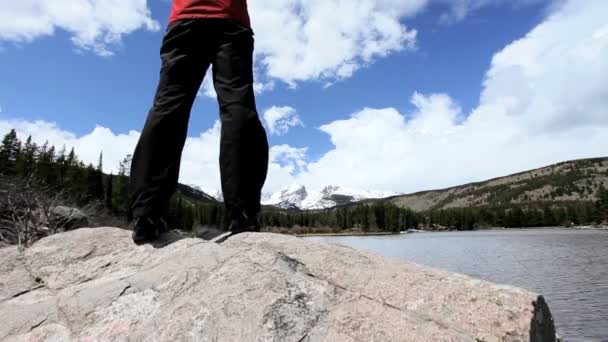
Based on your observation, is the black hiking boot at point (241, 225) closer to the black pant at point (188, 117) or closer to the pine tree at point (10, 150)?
the black pant at point (188, 117)

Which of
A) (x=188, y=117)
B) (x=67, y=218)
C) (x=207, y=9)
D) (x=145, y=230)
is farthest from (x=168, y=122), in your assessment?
(x=67, y=218)

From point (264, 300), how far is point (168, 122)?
2135mm

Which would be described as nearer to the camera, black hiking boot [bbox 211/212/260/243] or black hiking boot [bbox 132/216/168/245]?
black hiking boot [bbox 132/216/168/245]

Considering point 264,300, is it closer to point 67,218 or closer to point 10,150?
point 67,218

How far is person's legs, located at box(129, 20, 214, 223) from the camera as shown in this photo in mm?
3988

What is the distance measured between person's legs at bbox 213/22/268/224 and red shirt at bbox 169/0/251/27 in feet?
0.36

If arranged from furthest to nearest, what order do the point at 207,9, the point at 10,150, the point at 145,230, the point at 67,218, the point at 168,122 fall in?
1. the point at 10,150
2. the point at 67,218
3. the point at 207,9
4. the point at 168,122
5. the point at 145,230

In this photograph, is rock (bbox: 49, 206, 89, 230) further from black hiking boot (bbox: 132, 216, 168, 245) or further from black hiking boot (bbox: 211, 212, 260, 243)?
black hiking boot (bbox: 211, 212, 260, 243)

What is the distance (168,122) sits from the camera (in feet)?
13.3

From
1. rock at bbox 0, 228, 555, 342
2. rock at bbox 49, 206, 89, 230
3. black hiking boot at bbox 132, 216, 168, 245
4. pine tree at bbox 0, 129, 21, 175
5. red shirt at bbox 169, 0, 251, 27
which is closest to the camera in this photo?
rock at bbox 0, 228, 555, 342

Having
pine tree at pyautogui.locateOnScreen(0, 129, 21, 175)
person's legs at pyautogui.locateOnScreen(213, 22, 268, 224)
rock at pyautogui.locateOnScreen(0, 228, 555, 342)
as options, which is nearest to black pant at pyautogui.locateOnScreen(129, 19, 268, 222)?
person's legs at pyautogui.locateOnScreen(213, 22, 268, 224)

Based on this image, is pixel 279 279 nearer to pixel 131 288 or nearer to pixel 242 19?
pixel 131 288

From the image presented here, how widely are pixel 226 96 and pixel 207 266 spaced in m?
1.77

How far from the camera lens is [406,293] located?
2826 millimetres
